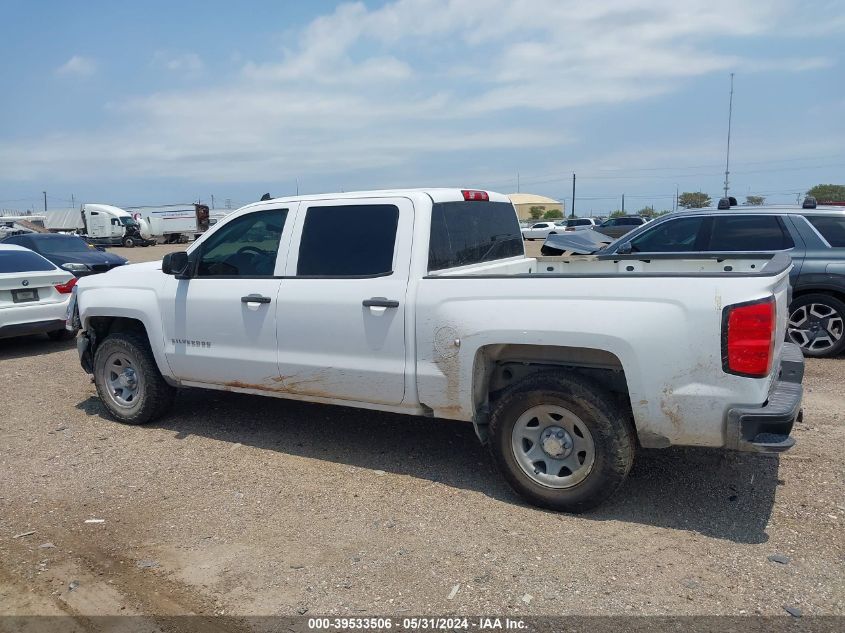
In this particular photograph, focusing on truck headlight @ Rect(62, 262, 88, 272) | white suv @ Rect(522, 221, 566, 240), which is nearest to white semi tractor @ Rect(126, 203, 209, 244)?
white suv @ Rect(522, 221, 566, 240)

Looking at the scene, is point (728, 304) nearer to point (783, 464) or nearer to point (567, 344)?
point (567, 344)

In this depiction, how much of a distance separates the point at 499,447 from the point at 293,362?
5.44 ft

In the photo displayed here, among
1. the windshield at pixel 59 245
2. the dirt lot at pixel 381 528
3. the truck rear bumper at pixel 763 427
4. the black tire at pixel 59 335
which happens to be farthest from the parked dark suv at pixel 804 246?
the windshield at pixel 59 245

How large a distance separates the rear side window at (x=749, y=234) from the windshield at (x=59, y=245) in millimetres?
11720

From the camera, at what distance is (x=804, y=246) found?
8008 mm

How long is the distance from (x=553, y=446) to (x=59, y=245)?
42.9ft

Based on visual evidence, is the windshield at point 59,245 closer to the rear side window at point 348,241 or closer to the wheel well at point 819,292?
the rear side window at point 348,241

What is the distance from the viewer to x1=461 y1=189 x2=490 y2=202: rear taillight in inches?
209

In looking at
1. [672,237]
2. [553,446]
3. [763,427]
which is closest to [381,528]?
[553,446]

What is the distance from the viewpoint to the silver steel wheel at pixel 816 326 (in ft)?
26.1

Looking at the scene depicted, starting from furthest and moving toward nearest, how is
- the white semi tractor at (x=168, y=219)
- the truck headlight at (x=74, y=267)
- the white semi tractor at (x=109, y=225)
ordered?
the white semi tractor at (x=168, y=219) → the white semi tractor at (x=109, y=225) → the truck headlight at (x=74, y=267)

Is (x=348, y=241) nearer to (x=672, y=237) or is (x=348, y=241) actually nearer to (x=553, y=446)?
(x=553, y=446)

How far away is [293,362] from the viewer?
5.09 meters

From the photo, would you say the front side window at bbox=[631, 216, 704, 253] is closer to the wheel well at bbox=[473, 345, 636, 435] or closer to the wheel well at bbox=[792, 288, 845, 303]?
the wheel well at bbox=[792, 288, 845, 303]
